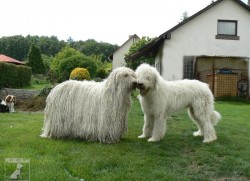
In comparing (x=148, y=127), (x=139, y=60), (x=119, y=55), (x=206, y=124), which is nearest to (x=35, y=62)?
(x=119, y=55)

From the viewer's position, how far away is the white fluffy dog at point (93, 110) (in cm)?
671

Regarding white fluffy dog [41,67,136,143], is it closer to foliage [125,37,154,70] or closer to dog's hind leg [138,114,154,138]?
dog's hind leg [138,114,154,138]

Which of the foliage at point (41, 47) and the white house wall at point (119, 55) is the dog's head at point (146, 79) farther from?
the foliage at point (41, 47)

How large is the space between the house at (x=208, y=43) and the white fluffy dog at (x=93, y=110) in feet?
45.3

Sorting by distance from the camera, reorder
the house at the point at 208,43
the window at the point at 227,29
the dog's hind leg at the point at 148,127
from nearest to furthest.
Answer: the dog's hind leg at the point at 148,127
the house at the point at 208,43
the window at the point at 227,29

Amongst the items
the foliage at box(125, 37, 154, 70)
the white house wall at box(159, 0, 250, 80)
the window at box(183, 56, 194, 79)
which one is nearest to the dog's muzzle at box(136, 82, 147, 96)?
the white house wall at box(159, 0, 250, 80)

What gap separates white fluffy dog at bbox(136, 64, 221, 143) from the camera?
6930mm

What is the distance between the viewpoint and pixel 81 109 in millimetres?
6840

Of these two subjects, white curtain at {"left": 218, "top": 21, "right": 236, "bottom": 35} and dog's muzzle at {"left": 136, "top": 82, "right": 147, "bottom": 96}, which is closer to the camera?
dog's muzzle at {"left": 136, "top": 82, "right": 147, "bottom": 96}

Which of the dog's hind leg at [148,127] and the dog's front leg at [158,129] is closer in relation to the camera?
the dog's front leg at [158,129]

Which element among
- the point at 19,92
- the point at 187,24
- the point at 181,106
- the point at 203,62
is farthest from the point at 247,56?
the point at 181,106

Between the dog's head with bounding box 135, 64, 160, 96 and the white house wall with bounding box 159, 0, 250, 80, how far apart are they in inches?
545

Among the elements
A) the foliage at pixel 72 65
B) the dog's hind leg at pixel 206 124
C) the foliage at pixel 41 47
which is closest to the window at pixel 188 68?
the foliage at pixel 72 65

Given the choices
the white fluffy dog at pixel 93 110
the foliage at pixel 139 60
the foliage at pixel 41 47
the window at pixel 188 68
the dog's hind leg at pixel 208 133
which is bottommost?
the dog's hind leg at pixel 208 133
